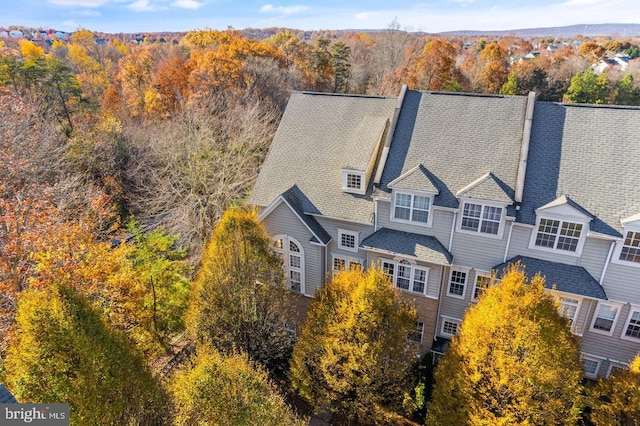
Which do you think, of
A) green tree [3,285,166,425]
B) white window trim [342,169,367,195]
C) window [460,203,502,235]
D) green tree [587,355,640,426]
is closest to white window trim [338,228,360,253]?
white window trim [342,169,367,195]

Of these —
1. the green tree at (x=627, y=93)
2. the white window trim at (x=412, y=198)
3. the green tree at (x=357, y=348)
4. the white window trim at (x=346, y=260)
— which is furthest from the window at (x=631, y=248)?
the green tree at (x=627, y=93)

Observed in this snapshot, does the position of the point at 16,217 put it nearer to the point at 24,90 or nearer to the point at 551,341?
the point at 551,341

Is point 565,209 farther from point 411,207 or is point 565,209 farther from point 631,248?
point 411,207

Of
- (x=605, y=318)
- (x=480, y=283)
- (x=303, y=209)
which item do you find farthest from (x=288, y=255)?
(x=605, y=318)

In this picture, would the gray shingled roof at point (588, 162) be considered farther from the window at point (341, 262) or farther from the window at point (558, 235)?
the window at point (341, 262)

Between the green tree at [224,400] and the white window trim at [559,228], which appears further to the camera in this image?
the white window trim at [559,228]

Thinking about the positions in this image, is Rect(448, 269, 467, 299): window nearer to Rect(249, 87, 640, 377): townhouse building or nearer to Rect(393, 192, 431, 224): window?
Rect(249, 87, 640, 377): townhouse building
